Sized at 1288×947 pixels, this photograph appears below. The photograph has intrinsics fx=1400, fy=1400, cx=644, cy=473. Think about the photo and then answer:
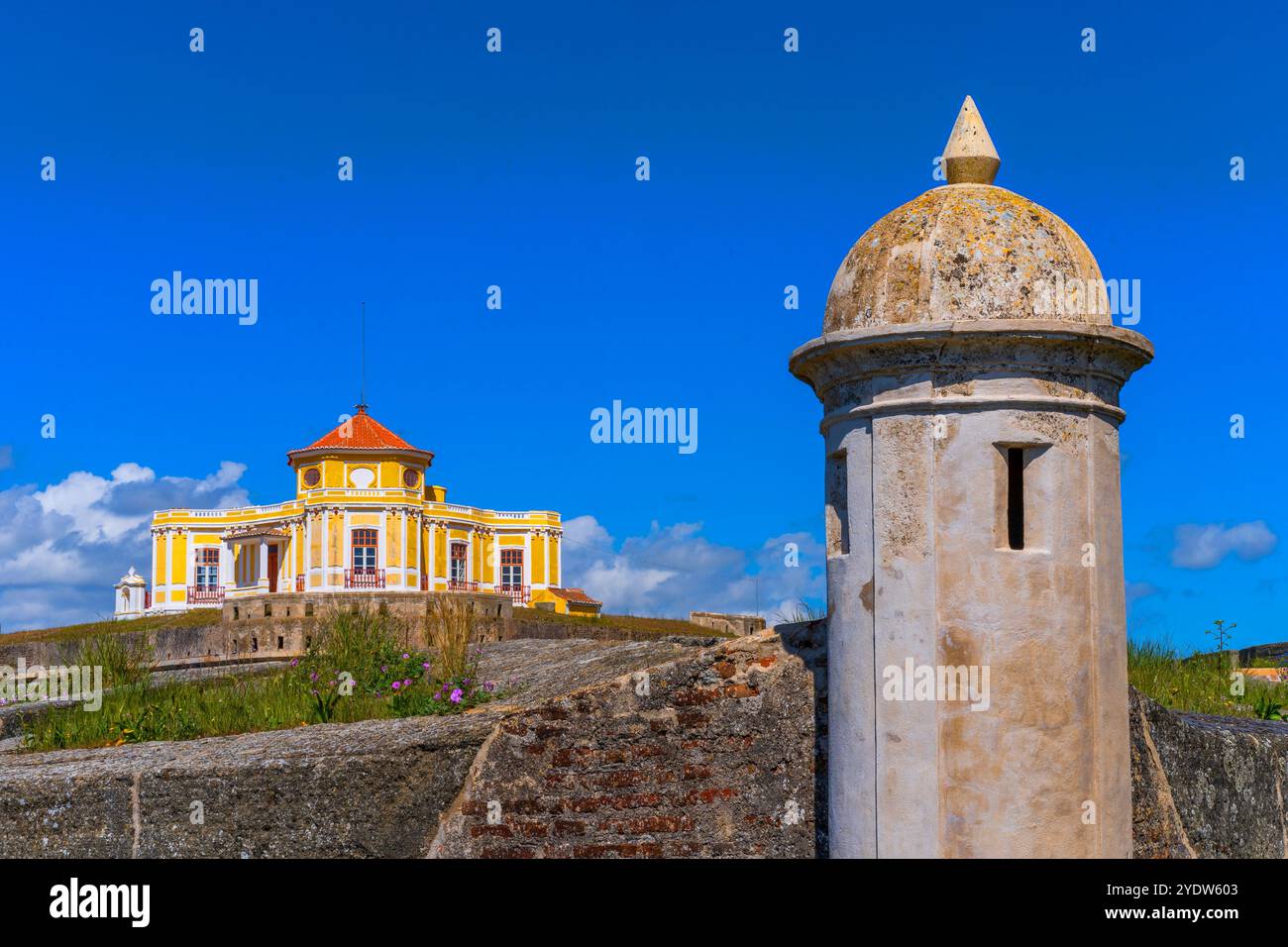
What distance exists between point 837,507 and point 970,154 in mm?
1354

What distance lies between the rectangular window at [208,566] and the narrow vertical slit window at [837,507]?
55005 millimetres

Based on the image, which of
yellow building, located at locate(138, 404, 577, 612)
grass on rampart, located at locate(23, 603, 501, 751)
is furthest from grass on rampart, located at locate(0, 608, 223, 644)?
grass on rampart, located at locate(23, 603, 501, 751)

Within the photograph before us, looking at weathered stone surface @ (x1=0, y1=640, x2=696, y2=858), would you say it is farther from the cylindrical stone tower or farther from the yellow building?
the yellow building

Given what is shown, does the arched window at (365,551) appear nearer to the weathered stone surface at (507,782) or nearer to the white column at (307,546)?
the white column at (307,546)

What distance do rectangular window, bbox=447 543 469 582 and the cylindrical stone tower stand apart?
50.1 m

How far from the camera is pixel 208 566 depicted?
56.8 meters

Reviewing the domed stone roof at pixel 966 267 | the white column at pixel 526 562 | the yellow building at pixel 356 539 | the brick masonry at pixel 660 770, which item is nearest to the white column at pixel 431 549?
the yellow building at pixel 356 539

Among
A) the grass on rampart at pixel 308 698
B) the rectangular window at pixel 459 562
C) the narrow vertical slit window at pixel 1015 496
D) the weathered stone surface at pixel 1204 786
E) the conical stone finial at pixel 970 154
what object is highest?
the rectangular window at pixel 459 562

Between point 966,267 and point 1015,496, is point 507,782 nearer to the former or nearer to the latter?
point 1015,496

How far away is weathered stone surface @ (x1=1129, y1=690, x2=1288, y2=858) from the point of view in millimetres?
5793

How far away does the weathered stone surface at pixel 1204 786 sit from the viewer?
579cm

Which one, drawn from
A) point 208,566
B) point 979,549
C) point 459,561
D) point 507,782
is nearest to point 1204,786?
point 979,549

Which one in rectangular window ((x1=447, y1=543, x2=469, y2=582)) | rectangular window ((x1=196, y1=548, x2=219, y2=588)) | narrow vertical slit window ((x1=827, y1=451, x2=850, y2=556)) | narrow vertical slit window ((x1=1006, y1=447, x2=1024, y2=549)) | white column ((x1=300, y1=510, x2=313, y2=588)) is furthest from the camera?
rectangular window ((x1=196, y1=548, x2=219, y2=588))

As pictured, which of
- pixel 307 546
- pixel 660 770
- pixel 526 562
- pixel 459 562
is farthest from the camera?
pixel 526 562
